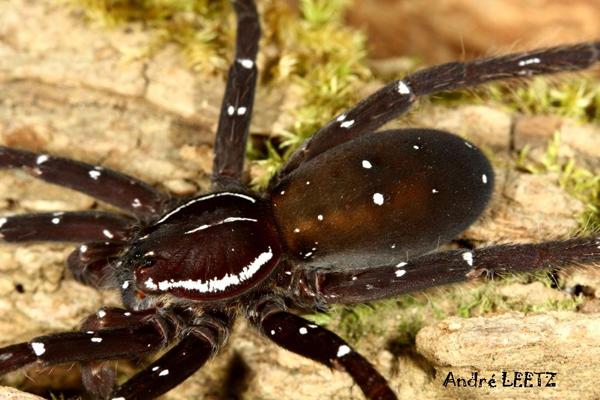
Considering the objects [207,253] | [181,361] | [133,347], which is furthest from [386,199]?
[133,347]

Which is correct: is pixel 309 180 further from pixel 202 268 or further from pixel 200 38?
pixel 200 38

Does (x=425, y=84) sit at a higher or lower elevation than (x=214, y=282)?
higher

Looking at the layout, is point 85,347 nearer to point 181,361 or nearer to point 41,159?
point 181,361

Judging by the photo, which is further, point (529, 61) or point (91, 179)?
point (91, 179)

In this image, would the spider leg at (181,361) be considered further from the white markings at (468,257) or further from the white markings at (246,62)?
the white markings at (246,62)

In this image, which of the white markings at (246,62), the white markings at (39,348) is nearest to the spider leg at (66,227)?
the white markings at (39,348)

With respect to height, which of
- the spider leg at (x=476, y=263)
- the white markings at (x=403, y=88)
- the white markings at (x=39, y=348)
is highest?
the white markings at (x=403, y=88)

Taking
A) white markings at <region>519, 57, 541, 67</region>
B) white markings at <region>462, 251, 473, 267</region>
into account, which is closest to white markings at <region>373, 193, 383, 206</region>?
white markings at <region>462, 251, 473, 267</region>

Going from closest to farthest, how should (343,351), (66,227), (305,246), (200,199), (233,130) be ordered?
(343,351)
(305,246)
(200,199)
(66,227)
(233,130)
